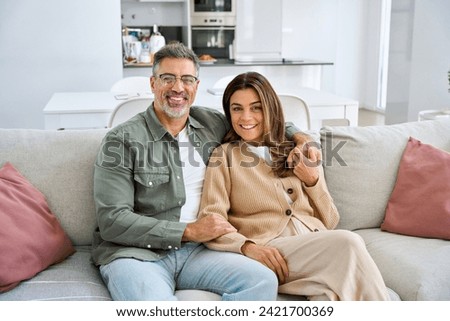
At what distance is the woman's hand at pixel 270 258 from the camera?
1.71 metres

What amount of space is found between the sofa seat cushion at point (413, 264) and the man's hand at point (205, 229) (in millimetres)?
582

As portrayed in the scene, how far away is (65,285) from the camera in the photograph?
1.70 meters

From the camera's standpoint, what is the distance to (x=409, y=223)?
2.11m

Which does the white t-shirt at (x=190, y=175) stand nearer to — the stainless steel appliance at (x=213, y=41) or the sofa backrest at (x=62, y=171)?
the sofa backrest at (x=62, y=171)

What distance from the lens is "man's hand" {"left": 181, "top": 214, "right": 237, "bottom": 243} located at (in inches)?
69.0

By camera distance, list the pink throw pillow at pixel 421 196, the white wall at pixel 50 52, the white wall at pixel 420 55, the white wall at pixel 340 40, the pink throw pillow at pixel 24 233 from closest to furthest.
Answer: the pink throw pillow at pixel 24 233 → the pink throw pillow at pixel 421 196 → the white wall at pixel 50 52 → the white wall at pixel 420 55 → the white wall at pixel 340 40

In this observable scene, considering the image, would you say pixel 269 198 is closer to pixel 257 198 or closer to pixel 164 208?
pixel 257 198

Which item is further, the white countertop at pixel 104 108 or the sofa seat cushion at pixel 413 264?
the white countertop at pixel 104 108

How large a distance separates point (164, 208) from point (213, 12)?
5400 mm

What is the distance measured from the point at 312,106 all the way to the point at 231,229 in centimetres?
166

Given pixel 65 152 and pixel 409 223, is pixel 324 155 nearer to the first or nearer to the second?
pixel 409 223

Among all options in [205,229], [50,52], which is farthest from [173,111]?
[50,52]

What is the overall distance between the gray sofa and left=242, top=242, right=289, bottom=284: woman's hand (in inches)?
6.9

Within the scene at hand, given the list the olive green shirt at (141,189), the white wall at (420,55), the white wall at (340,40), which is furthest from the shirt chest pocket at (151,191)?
the white wall at (340,40)
